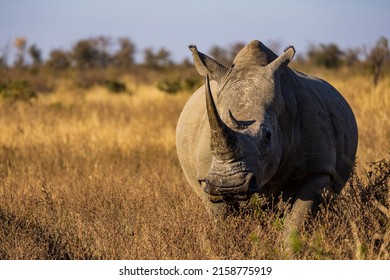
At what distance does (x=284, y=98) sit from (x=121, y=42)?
56228 mm

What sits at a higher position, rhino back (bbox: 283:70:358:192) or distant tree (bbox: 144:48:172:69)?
rhino back (bbox: 283:70:358:192)

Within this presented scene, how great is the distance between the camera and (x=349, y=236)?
234 inches

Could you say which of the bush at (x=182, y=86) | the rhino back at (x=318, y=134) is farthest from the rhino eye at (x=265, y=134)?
the bush at (x=182, y=86)

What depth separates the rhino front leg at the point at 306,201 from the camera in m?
6.12

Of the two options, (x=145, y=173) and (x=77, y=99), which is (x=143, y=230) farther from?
(x=77, y=99)

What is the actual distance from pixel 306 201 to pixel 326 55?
36.3 metres

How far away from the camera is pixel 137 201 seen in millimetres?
7469

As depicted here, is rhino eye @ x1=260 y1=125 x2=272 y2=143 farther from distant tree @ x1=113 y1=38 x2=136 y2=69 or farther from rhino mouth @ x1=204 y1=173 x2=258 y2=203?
distant tree @ x1=113 y1=38 x2=136 y2=69

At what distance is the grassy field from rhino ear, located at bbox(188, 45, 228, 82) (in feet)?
3.20

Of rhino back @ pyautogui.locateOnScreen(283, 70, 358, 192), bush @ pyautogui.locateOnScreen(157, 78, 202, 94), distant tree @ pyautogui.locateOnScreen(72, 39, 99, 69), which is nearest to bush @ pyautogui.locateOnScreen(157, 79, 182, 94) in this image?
bush @ pyautogui.locateOnScreen(157, 78, 202, 94)

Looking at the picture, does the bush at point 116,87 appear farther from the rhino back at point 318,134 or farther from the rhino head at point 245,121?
the rhino head at point 245,121

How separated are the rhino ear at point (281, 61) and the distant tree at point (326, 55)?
33694mm

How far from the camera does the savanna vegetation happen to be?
576 centimetres
